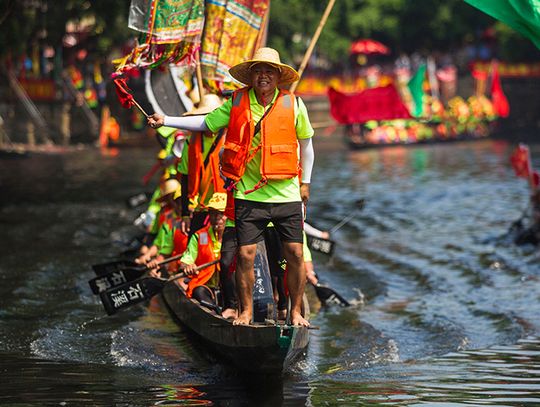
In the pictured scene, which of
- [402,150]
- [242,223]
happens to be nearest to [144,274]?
[242,223]

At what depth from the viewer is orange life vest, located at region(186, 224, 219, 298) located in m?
9.77

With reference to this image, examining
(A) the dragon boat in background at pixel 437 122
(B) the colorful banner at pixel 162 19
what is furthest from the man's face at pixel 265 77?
(A) the dragon boat in background at pixel 437 122

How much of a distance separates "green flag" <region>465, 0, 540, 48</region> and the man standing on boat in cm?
213

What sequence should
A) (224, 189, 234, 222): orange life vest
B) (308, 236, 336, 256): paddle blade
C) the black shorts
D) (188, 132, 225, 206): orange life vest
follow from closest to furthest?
the black shorts
(224, 189, 234, 222): orange life vest
(188, 132, 225, 206): orange life vest
(308, 236, 336, 256): paddle blade

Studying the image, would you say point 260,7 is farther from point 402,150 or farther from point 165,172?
point 402,150

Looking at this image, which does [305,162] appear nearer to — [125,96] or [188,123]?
[188,123]

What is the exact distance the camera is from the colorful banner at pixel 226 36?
11930 mm

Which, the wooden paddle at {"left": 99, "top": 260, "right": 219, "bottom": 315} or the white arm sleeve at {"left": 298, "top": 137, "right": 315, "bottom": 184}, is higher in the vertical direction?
the white arm sleeve at {"left": 298, "top": 137, "right": 315, "bottom": 184}

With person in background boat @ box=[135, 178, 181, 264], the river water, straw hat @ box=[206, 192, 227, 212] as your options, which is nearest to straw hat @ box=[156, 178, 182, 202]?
person in background boat @ box=[135, 178, 181, 264]

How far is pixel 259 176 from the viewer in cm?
811

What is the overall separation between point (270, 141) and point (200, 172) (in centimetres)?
196

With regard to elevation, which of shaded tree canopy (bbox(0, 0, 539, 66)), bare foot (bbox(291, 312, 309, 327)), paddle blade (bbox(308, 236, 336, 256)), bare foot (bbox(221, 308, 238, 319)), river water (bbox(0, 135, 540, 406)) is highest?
shaded tree canopy (bbox(0, 0, 539, 66))

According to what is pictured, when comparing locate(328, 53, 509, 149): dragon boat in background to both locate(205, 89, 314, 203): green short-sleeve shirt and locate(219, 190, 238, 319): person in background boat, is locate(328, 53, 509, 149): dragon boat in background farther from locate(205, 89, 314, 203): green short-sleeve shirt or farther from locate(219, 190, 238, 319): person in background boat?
locate(205, 89, 314, 203): green short-sleeve shirt

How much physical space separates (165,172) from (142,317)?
2.20 metres
